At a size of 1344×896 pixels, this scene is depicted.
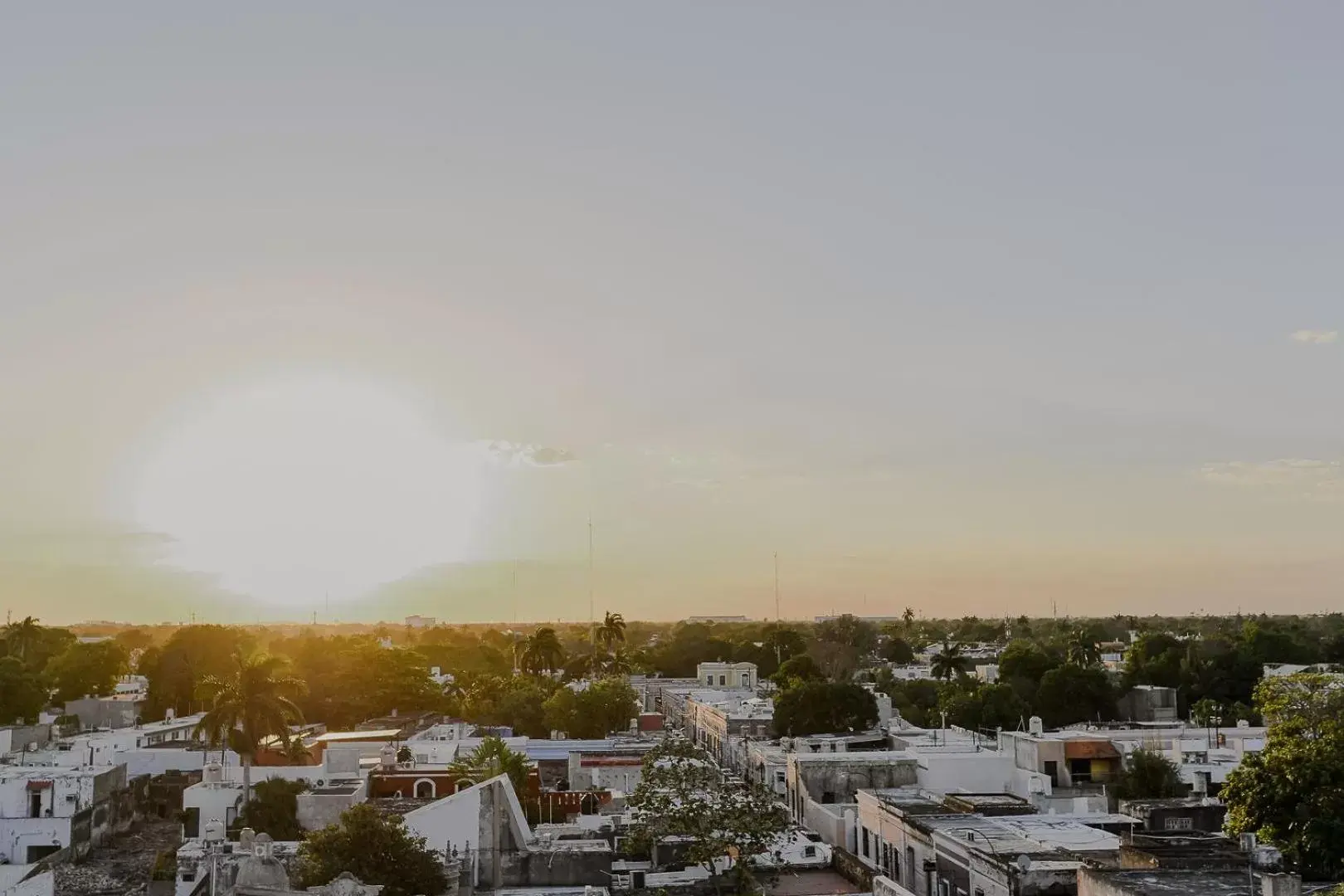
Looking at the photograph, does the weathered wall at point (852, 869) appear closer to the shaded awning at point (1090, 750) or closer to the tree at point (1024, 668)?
the shaded awning at point (1090, 750)

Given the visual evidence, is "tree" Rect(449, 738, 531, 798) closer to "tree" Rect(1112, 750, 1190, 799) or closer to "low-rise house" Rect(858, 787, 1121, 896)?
"low-rise house" Rect(858, 787, 1121, 896)

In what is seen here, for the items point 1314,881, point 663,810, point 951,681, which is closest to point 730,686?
point 951,681

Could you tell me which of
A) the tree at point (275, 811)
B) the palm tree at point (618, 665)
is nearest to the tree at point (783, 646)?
the palm tree at point (618, 665)

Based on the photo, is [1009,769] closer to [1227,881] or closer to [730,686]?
[1227,881]

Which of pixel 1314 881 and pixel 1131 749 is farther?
pixel 1131 749

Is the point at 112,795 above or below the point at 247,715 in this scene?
below

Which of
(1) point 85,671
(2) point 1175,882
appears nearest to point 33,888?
(2) point 1175,882

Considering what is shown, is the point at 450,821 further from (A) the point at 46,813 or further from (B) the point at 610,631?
(B) the point at 610,631
